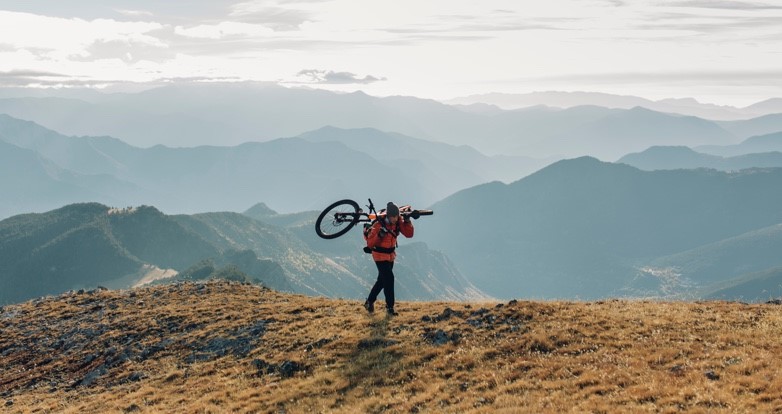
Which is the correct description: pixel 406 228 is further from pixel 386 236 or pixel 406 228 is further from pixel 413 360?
pixel 413 360

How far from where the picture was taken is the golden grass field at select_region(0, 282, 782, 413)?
48.9ft

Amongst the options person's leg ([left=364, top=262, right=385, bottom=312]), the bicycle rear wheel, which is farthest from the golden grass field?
the bicycle rear wheel

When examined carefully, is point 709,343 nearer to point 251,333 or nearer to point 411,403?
point 411,403

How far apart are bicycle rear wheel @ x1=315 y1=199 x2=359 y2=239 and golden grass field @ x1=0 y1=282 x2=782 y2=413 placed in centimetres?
385

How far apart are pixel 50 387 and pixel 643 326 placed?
81.2 ft

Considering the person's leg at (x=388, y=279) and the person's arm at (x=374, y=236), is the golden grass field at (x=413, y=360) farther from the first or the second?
the person's arm at (x=374, y=236)

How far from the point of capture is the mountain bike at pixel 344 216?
23.9 m

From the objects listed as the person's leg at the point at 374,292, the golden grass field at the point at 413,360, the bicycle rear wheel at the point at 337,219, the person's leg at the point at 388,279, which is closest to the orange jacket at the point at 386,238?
the person's leg at the point at 388,279

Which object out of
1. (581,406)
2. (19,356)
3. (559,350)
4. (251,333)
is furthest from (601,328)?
(19,356)

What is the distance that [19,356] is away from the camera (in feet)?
93.2

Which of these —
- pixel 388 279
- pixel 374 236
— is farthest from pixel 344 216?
pixel 388 279

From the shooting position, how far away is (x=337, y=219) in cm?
2625

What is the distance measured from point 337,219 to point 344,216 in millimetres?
381

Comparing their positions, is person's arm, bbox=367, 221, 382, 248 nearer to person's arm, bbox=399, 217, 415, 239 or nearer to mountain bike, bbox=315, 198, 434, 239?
mountain bike, bbox=315, 198, 434, 239
